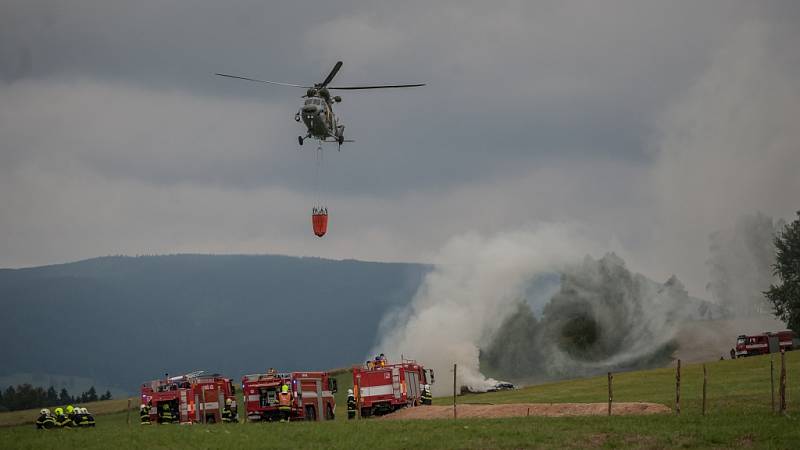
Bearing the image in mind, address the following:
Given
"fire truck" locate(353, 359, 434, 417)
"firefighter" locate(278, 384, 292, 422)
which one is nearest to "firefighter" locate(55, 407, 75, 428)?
"firefighter" locate(278, 384, 292, 422)

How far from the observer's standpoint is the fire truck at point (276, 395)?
181 feet

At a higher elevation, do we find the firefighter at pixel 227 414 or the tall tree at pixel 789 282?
the tall tree at pixel 789 282

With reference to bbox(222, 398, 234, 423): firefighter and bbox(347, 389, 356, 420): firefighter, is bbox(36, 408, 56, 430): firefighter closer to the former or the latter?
bbox(222, 398, 234, 423): firefighter

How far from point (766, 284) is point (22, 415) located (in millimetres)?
100502

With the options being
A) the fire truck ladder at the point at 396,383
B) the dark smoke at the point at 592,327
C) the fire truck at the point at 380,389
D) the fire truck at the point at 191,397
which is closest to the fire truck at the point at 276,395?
the fire truck at the point at 380,389

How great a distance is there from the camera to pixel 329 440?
38156mm

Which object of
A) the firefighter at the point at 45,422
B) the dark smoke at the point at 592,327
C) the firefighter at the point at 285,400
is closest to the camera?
the firefighter at the point at 45,422

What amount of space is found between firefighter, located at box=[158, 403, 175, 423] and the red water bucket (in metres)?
12.7

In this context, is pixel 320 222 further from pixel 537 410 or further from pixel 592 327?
pixel 592 327

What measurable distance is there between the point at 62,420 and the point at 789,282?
79.1 metres

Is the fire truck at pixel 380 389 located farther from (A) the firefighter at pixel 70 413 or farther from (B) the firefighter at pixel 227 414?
(A) the firefighter at pixel 70 413

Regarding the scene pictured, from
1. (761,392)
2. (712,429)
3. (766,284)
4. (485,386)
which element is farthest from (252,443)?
(766,284)

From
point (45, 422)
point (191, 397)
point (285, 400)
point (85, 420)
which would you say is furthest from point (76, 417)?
point (285, 400)

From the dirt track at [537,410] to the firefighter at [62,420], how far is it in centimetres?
1527
